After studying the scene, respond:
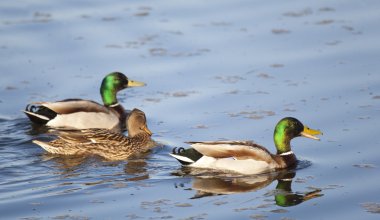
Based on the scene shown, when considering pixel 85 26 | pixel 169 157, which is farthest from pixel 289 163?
pixel 85 26

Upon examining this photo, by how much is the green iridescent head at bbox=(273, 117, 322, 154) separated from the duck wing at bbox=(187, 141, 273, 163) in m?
0.38

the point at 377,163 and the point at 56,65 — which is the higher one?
the point at 56,65

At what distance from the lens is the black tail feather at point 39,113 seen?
1398cm

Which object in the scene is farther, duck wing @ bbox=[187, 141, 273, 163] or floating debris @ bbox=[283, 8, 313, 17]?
floating debris @ bbox=[283, 8, 313, 17]

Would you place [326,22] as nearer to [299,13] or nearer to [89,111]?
[299,13]

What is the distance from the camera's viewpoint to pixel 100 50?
52.9 feet

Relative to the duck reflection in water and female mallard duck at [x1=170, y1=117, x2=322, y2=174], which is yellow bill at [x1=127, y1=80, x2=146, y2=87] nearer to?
female mallard duck at [x1=170, y1=117, x2=322, y2=174]

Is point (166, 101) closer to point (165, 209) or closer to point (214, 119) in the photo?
point (214, 119)

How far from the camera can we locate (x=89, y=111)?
47.1 ft

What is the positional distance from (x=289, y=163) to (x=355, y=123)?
1330 millimetres

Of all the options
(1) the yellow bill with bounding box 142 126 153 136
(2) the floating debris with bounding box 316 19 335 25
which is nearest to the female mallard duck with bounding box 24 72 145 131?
(1) the yellow bill with bounding box 142 126 153 136

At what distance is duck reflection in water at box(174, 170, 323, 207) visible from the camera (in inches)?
408

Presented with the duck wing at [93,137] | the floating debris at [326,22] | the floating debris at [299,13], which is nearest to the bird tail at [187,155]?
the duck wing at [93,137]

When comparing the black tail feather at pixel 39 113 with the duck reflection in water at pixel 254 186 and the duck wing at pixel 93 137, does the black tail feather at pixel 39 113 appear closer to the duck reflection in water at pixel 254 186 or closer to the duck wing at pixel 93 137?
the duck wing at pixel 93 137
